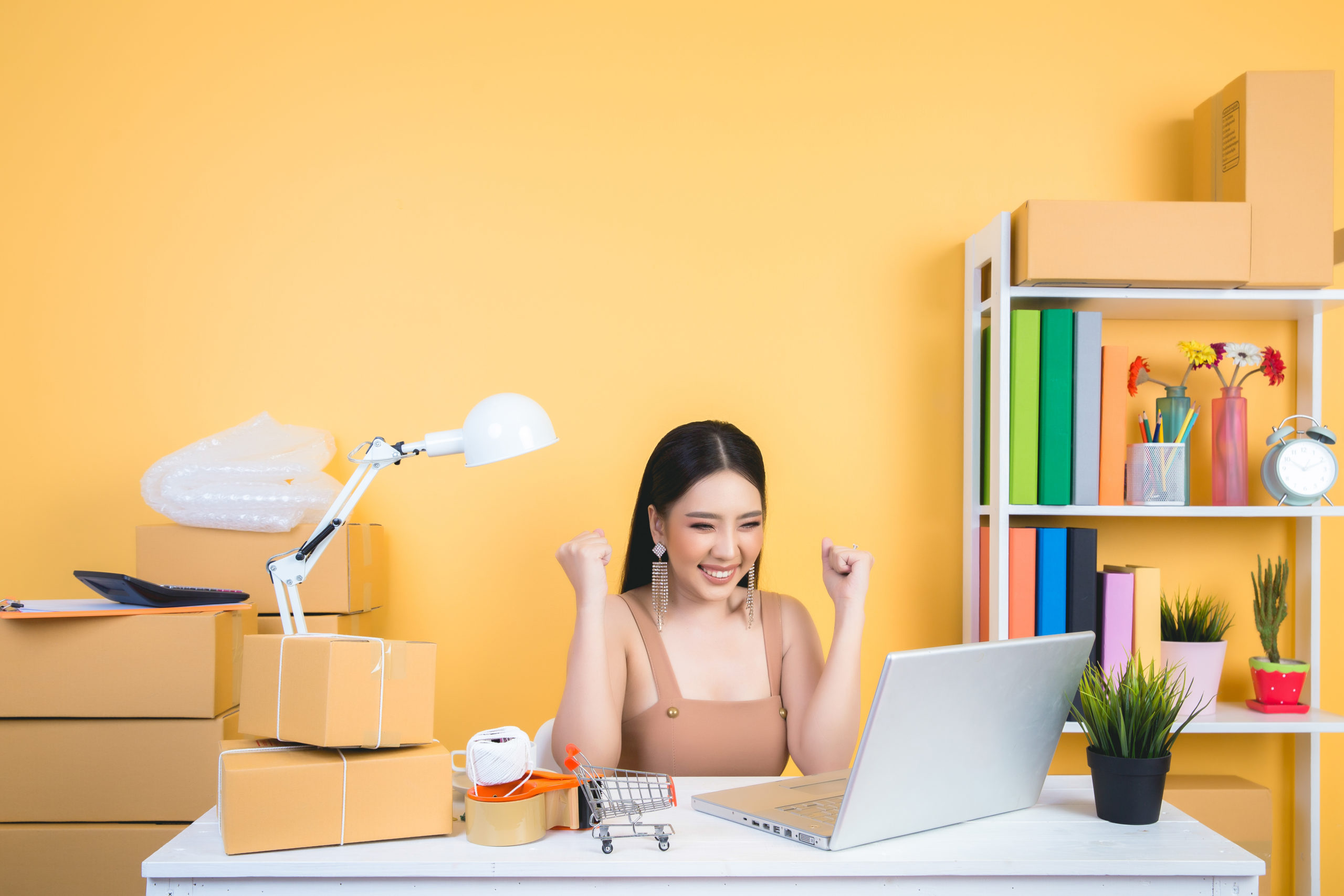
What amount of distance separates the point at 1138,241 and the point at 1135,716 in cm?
119

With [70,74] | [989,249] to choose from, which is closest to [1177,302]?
[989,249]

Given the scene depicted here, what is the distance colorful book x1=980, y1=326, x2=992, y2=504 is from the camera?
2.31 metres

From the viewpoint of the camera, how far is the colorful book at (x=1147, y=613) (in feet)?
7.01

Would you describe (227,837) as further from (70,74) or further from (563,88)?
(70,74)

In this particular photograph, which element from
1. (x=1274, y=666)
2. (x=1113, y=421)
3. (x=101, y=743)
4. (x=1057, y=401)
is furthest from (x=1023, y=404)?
(x=101, y=743)

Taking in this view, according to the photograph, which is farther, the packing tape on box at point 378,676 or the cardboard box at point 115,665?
the cardboard box at point 115,665

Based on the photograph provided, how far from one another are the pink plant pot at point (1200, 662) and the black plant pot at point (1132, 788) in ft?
3.07

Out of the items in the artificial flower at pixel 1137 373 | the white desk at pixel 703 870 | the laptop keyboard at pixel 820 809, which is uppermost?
the artificial flower at pixel 1137 373

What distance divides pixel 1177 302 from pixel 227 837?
7.11 feet

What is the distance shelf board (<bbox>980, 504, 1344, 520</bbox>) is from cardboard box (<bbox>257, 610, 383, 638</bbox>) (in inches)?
57.8

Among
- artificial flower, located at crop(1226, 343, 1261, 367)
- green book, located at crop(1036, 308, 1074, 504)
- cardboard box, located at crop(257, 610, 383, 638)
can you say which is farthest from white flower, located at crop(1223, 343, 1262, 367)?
cardboard box, located at crop(257, 610, 383, 638)

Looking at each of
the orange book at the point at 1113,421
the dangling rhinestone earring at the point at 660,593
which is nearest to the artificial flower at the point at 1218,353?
the orange book at the point at 1113,421

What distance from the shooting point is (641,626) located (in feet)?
6.42

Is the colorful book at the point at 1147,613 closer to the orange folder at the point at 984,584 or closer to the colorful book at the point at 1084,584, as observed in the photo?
the colorful book at the point at 1084,584
